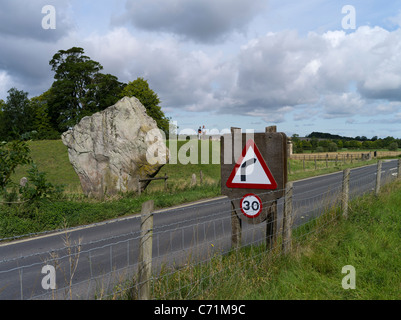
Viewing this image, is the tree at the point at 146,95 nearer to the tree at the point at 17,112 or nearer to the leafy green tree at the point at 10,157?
the tree at the point at 17,112

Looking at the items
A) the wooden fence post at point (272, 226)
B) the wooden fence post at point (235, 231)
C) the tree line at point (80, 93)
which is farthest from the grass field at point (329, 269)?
the tree line at point (80, 93)

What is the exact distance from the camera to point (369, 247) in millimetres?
5984

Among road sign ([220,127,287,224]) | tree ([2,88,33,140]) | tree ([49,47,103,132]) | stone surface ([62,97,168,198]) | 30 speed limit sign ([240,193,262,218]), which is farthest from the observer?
tree ([2,88,33,140])

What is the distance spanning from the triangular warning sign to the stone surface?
9.46m

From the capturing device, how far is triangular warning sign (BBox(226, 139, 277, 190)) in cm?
551

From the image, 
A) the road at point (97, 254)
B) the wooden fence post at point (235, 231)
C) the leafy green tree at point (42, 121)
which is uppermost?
the leafy green tree at point (42, 121)

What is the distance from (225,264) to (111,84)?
166 ft

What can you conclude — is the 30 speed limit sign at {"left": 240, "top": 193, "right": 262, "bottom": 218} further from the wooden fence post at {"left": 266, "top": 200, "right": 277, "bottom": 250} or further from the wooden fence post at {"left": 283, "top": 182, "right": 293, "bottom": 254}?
the wooden fence post at {"left": 283, "top": 182, "right": 293, "bottom": 254}

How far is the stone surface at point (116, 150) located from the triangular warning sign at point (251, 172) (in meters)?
9.46

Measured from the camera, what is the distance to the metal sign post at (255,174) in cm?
549

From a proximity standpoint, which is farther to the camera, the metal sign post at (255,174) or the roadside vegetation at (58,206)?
the roadside vegetation at (58,206)

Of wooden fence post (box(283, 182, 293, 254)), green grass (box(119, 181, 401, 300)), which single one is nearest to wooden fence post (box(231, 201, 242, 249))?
green grass (box(119, 181, 401, 300))

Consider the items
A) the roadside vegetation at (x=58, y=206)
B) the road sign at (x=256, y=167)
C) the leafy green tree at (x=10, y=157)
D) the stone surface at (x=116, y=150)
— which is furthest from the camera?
the stone surface at (x=116, y=150)

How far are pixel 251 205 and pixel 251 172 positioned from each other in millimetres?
559
